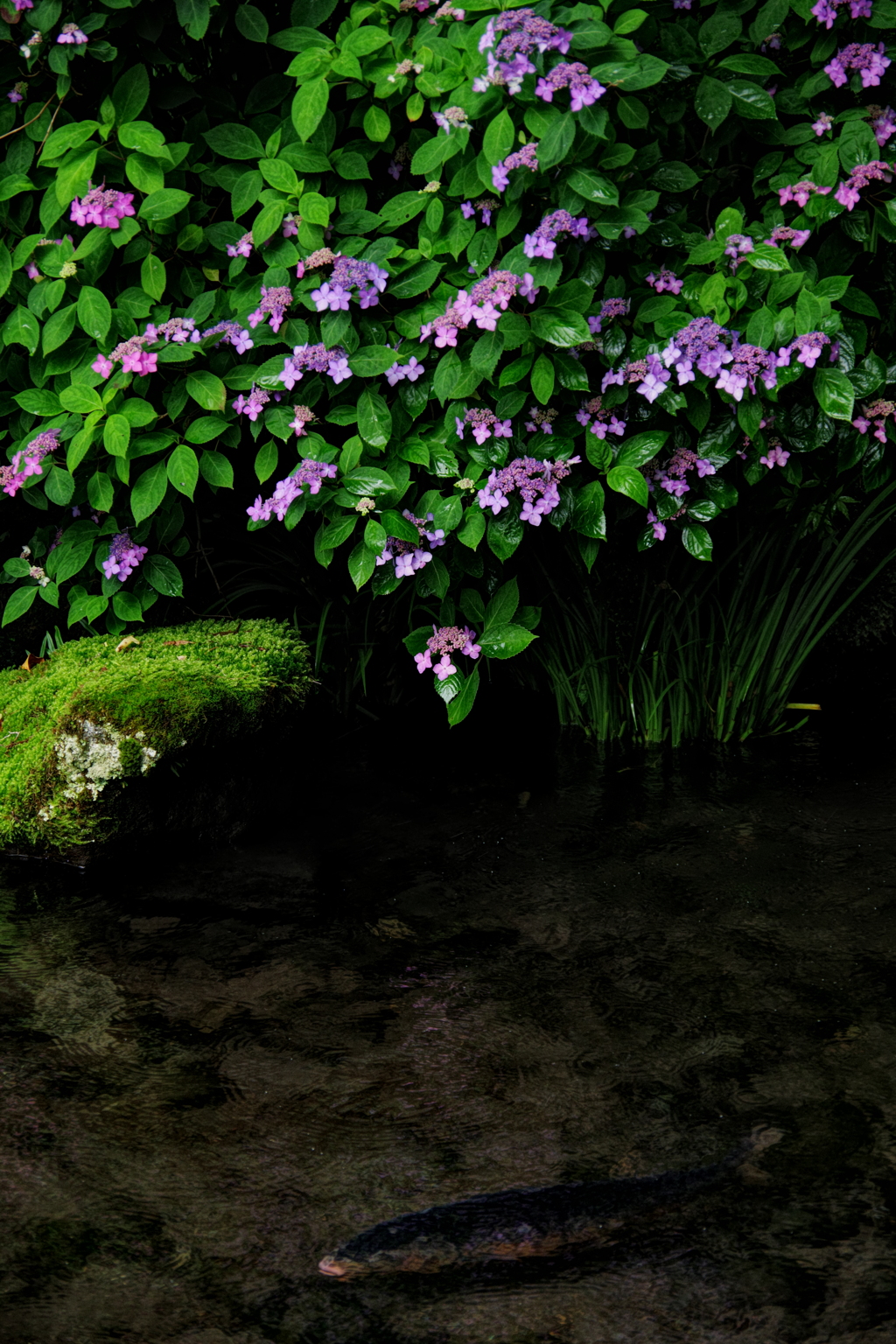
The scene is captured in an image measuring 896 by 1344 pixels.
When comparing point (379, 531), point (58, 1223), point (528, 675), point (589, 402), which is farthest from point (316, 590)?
point (58, 1223)

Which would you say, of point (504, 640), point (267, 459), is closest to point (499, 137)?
point (267, 459)

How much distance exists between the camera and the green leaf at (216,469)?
3.08 metres

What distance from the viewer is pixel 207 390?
304 centimetres

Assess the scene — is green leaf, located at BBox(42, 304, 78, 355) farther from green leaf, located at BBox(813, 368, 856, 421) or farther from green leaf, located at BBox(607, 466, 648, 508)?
green leaf, located at BBox(813, 368, 856, 421)

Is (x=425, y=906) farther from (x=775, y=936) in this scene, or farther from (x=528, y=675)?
(x=528, y=675)

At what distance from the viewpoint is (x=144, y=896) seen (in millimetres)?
2848

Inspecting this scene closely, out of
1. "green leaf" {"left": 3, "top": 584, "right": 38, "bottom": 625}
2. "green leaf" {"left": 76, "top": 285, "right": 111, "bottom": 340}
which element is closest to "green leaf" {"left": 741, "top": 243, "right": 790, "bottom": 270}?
"green leaf" {"left": 76, "top": 285, "right": 111, "bottom": 340}

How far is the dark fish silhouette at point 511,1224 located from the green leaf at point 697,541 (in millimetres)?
1662

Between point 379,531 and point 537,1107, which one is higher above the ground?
point 379,531

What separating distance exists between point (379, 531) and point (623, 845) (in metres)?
1.03

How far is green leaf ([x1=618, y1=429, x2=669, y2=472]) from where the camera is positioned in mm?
2887

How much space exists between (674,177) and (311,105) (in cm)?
88

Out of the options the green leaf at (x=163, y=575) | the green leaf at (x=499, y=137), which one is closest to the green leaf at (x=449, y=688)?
the green leaf at (x=163, y=575)

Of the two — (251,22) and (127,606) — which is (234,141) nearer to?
(251,22)
